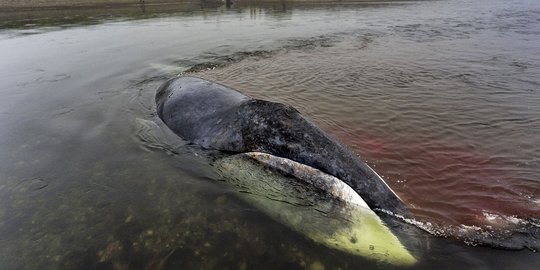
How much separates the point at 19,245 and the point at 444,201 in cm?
542

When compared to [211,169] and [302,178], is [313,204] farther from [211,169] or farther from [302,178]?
[211,169]

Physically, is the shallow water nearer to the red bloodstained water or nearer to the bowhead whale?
the red bloodstained water

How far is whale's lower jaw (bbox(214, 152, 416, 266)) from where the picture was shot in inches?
154

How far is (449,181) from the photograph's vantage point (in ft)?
17.8

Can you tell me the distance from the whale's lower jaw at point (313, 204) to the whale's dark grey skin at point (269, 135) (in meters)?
0.17

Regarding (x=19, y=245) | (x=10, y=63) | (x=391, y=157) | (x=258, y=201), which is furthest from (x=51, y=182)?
(x=10, y=63)

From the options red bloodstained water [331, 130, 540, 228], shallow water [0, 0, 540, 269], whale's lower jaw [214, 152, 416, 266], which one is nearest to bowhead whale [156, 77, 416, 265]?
→ whale's lower jaw [214, 152, 416, 266]

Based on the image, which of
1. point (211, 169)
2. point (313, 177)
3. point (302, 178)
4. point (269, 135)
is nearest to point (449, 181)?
point (313, 177)

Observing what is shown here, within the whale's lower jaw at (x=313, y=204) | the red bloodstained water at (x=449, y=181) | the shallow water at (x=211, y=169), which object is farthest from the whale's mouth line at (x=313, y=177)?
the red bloodstained water at (x=449, y=181)

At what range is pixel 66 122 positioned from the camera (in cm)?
722

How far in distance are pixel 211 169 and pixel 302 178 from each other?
4.91 ft

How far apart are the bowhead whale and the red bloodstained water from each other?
0.62 m

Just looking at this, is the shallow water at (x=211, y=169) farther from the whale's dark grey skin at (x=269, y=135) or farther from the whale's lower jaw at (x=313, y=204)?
the whale's dark grey skin at (x=269, y=135)

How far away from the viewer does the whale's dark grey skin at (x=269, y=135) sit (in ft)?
15.4
